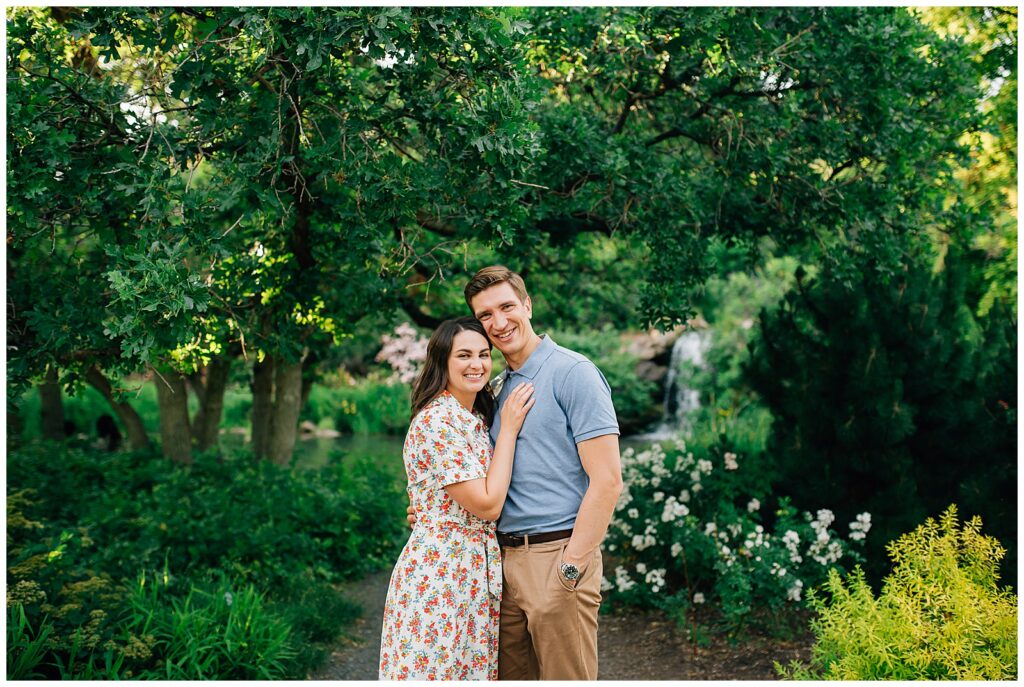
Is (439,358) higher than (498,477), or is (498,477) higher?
(439,358)

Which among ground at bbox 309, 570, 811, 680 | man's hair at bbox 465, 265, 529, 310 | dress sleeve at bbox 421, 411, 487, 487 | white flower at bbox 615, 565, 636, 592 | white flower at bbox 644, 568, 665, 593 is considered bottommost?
ground at bbox 309, 570, 811, 680

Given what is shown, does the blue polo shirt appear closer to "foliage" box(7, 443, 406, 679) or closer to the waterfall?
"foliage" box(7, 443, 406, 679)

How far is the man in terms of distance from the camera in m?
2.85

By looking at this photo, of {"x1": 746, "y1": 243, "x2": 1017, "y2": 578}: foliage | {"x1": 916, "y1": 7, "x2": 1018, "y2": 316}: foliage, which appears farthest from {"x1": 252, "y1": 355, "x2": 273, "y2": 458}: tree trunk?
{"x1": 916, "y1": 7, "x2": 1018, "y2": 316}: foliage

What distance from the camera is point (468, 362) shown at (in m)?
3.00

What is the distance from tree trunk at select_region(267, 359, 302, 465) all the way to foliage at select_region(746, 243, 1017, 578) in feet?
15.9

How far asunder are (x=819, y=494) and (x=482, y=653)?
3779mm

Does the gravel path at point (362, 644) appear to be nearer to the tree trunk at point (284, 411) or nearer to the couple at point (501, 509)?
the couple at point (501, 509)

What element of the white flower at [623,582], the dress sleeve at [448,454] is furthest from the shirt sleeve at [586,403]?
the white flower at [623,582]

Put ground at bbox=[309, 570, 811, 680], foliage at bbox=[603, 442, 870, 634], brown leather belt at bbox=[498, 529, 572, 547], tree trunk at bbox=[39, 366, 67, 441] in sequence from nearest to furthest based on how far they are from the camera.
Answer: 1. brown leather belt at bbox=[498, 529, 572, 547]
2. ground at bbox=[309, 570, 811, 680]
3. foliage at bbox=[603, 442, 870, 634]
4. tree trunk at bbox=[39, 366, 67, 441]

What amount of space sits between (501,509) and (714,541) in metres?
3.13

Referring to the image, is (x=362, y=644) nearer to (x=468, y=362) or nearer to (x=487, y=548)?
(x=487, y=548)

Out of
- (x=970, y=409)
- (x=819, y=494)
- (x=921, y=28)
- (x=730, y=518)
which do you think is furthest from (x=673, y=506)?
(x=921, y=28)

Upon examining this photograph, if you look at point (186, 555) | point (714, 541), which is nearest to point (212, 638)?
point (186, 555)
